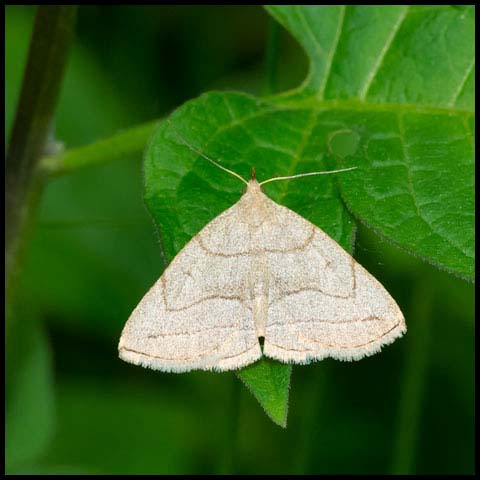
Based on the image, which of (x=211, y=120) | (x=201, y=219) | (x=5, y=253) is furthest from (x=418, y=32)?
(x=5, y=253)

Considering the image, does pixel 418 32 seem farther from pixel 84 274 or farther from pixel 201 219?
pixel 84 274

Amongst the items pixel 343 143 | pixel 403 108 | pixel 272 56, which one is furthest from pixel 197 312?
pixel 272 56

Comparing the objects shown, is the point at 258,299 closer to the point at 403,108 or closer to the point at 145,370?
the point at 403,108

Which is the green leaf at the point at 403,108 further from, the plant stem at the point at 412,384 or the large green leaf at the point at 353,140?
the plant stem at the point at 412,384

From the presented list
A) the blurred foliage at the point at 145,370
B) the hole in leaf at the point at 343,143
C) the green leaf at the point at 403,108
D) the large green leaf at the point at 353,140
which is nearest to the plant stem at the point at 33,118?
the large green leaf at the point at 353,140

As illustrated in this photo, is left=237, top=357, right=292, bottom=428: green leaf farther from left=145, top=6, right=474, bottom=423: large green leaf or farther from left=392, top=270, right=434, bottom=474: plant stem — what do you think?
left=392, top=270, right=434, bottom=474: plant stem
